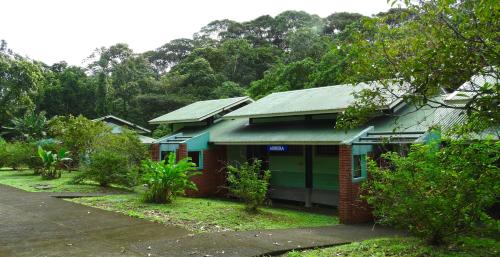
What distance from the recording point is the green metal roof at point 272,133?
544 inches

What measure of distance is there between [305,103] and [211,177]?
16.7 feet

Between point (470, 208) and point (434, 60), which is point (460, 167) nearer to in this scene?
point (470, 208)

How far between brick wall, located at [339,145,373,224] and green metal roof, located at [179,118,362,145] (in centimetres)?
58

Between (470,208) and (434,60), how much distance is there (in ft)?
11.1

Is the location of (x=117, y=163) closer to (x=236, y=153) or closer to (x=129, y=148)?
(x=129, y=148)

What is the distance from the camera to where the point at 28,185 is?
19.4m

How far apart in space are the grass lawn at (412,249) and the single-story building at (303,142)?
3.33 metres

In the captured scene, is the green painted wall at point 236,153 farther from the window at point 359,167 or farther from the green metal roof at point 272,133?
the window at point 359,167

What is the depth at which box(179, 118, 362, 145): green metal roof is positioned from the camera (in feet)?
45.3

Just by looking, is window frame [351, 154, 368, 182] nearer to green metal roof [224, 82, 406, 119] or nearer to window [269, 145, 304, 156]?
green metal roof [224, 82, 406, 119]

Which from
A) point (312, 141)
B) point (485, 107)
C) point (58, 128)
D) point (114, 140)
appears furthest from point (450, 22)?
point (58, 128)

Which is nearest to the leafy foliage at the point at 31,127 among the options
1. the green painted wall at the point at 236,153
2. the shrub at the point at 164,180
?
the green painted wall at the point at 236,153

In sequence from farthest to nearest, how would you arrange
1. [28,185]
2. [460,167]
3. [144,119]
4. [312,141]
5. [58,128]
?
[144,119]
[58,128]
[28,185]
[312,141]
[460,167]

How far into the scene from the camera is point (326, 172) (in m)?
16.2
